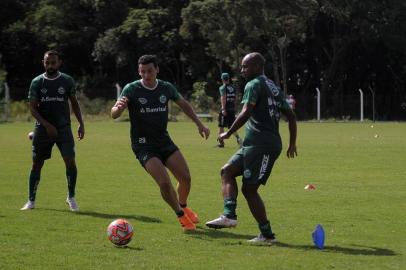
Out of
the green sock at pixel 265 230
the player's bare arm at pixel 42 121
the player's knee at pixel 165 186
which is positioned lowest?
the green sock at pixel 265 230

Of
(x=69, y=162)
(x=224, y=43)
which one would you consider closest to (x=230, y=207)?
(x=69, y=162)

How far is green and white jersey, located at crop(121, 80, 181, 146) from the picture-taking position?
9.38 meters

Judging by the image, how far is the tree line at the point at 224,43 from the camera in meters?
51.2

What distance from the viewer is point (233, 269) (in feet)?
23.6

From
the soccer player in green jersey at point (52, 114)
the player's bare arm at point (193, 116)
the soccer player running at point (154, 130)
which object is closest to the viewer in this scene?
the soccer player running at point (154, 130)

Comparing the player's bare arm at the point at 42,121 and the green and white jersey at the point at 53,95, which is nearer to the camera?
the player's bare arm at the point at 42,121

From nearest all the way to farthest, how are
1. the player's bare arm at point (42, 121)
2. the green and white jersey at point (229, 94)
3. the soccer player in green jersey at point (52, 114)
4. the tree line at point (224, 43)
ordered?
the player's bare arm at point (42, 121)
the soccer player in green jersey at point (52, 114)
the green and white jersey at point (229, 94)
the tree line at point (224, 43)

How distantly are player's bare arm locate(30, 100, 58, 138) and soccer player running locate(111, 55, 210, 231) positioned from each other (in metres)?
1.87

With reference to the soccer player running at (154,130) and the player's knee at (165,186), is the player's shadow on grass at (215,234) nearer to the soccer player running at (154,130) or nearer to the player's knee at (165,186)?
the soccer player running at (154,130)

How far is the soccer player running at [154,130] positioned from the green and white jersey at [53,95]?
2.02 m

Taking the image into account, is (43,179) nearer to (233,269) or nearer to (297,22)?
(233,269)

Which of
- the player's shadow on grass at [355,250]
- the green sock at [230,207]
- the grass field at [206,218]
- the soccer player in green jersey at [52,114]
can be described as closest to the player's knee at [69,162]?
the soccer player in green jersey at [52,114]

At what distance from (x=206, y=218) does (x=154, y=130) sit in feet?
5.13

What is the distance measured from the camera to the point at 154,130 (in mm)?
9445
